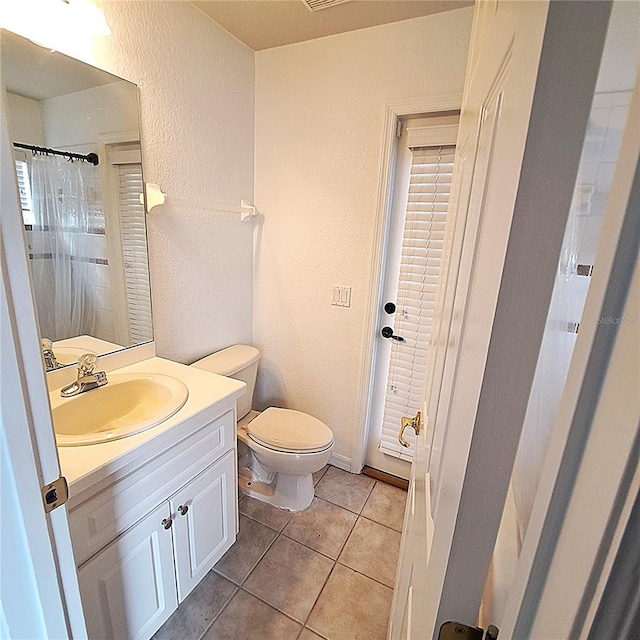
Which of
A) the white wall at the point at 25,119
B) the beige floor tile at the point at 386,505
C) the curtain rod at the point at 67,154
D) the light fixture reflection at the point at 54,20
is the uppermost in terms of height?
the light fixture reflection at the point at 54,20

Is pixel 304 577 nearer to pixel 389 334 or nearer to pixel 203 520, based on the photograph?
pixel 203 520

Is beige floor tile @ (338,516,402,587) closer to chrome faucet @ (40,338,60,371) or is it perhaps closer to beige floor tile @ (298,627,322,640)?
beige floor tile @ (298,627,322,640)

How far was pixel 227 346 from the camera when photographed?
6.61ft

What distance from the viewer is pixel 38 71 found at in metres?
1.06

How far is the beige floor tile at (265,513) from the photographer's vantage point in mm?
1728

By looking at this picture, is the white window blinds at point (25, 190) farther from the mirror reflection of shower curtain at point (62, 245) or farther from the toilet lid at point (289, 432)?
the toilet lid at point (289, 432)

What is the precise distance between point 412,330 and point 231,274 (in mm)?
1055

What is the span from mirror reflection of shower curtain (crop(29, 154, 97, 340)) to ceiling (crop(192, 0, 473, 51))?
0.94 meters

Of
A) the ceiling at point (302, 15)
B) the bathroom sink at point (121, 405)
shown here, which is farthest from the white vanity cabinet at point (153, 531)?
the ceiling at point (302, 15)

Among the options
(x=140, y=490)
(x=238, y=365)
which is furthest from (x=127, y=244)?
(x=140, y=490)

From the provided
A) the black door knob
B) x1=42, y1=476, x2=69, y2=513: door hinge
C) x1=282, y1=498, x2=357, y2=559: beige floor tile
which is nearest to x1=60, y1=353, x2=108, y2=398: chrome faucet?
x1=42, y1=476, x2=69, y2=513: door hinge

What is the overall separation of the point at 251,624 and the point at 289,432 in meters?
0.75

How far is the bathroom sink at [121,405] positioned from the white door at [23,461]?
Result: 38 centimetres

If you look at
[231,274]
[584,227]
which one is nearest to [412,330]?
[231,274]
